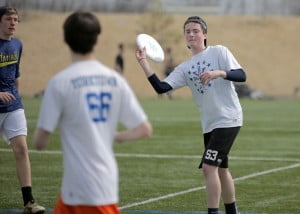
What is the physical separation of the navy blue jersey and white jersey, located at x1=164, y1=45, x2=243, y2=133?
2.25 metres

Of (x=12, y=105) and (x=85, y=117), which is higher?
(x=85, y=117)

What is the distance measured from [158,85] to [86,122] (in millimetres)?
2980

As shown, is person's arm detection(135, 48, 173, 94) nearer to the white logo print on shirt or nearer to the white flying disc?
the white flying disc

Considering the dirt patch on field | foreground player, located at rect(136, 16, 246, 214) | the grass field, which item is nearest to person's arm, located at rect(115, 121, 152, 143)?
foreground player, located at rect(136, 16, 246, 214)

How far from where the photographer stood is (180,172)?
1370 cm

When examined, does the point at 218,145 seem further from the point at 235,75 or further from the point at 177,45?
the point at 177,45

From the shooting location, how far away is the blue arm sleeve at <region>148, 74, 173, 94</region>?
348 inches

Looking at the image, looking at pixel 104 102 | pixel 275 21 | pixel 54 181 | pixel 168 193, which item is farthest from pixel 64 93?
pixel 275 21

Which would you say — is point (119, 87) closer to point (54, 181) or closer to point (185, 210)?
point (185, 210)

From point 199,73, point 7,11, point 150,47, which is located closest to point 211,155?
point 199,73

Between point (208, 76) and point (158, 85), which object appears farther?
point (158, 85)

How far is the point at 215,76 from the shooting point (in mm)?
8164

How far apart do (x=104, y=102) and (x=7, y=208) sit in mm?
4484

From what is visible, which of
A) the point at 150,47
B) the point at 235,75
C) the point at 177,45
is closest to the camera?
the point at 150,47
